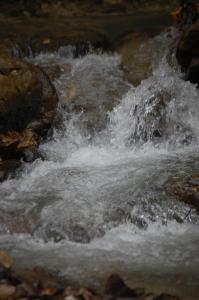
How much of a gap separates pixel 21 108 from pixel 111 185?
2.13 meters

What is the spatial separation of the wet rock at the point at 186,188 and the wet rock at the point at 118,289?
5.88ft

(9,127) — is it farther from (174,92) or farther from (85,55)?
(85,55)

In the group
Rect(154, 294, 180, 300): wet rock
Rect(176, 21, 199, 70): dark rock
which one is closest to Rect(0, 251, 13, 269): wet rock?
Rect(154, 294, 180, 300): wet rock

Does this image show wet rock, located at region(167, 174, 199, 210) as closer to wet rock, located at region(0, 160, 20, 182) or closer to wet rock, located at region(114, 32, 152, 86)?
wet rock, located at region(0, 160, 20, 182)

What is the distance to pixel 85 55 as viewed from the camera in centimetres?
1116

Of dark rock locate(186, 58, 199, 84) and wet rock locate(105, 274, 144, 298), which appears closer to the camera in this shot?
wet rock locate(105, 274, 144, 298)

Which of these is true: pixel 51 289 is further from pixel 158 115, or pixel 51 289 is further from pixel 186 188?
pixel 158 115

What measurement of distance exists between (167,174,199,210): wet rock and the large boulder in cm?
239

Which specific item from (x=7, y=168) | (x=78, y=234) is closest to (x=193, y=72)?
(x=7, y=168)

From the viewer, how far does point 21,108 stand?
7867mm

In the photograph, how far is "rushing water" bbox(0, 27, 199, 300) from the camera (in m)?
5.00

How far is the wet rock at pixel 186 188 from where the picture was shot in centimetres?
599

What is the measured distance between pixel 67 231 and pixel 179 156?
2.66 metres

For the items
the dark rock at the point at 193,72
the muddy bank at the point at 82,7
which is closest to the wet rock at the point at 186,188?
the dark rock at the point at 193,72
